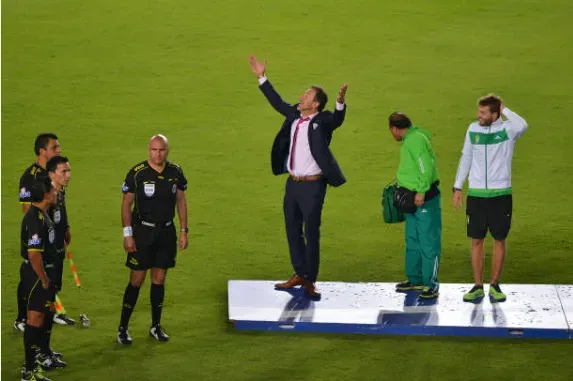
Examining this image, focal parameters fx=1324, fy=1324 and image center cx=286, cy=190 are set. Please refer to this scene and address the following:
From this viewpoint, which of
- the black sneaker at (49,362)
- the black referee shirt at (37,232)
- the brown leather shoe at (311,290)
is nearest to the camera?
the black referee shirt at (37,232)

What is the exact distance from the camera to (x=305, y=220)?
37.7 ft

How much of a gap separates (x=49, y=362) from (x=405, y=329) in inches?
114

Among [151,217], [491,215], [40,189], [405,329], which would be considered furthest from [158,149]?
[491,215]

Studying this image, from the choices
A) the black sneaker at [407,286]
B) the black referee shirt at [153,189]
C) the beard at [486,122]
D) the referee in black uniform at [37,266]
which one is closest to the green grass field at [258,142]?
the referee in black uniform at [37,266]

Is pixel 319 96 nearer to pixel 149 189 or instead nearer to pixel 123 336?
pixel 149 189

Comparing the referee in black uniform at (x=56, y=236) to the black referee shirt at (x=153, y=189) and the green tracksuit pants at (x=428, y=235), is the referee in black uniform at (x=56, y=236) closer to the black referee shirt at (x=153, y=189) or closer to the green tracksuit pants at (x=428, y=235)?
the black referee shirt at (x=153, y=189)

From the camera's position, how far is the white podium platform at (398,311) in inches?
428

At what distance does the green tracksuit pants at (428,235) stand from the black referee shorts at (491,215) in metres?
0.31

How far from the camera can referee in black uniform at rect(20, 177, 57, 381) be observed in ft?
31.0

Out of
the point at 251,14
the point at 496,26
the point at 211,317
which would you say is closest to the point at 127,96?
the point at 251,14

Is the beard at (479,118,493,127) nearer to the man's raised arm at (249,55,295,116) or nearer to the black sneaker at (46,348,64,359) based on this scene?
the man's raised arm at (249,55,295,116)

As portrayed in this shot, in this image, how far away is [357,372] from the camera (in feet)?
33.5

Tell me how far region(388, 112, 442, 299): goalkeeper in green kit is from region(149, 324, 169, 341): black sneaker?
2.32m

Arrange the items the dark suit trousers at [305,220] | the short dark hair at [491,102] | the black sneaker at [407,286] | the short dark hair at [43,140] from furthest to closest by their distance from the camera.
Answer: the black sneaker at [407,286] → the dark suit trousers at [305,220] → the short dark hair at [491,102] → the short dark hair at [43,140]
